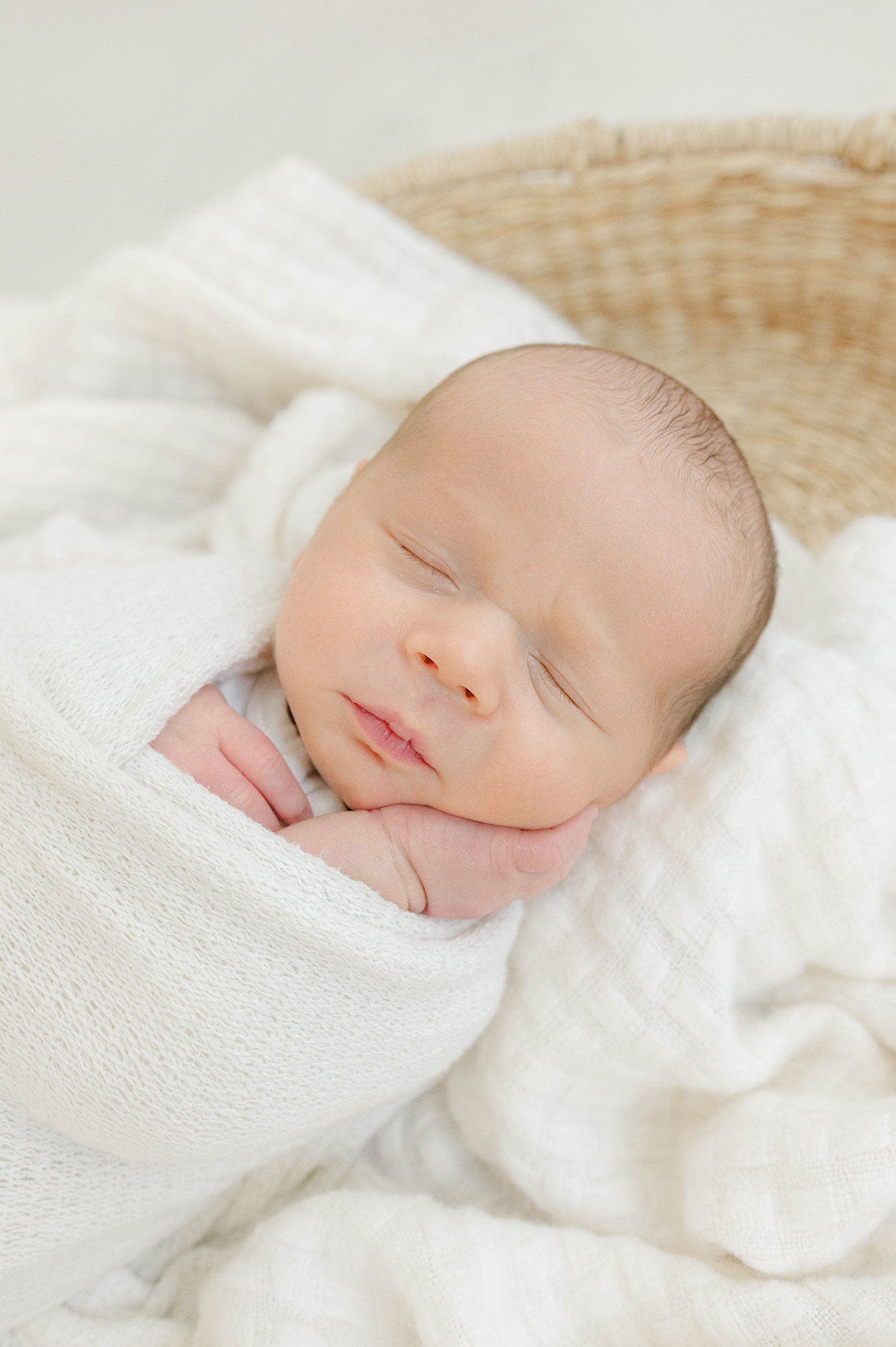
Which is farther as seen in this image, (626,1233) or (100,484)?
(100,484)

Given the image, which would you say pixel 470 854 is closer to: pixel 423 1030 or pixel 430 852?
pixel 430 852

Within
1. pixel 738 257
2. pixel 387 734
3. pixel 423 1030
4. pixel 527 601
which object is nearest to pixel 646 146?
pixel 738 257

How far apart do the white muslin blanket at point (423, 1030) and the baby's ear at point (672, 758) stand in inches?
2.0

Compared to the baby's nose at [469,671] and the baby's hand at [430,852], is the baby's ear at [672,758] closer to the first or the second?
the baby's hand at [430,852]

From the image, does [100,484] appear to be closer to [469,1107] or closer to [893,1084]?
[469,1107]

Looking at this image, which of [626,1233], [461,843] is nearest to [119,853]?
[461,843]

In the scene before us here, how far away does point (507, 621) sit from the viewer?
0.81 m

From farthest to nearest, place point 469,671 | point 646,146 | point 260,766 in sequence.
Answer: point 646,146, point 260,766, point 469,671

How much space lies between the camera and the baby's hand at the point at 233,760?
856 mm

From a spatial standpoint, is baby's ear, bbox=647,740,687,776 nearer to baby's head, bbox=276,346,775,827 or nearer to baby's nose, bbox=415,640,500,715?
baby's head, bbox=276,346,775,827

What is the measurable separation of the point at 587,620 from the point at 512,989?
41 cm

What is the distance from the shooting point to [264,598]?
98 cm

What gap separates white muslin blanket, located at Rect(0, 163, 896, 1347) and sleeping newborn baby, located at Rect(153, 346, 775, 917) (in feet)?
0.21

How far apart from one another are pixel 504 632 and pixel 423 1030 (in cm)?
35
